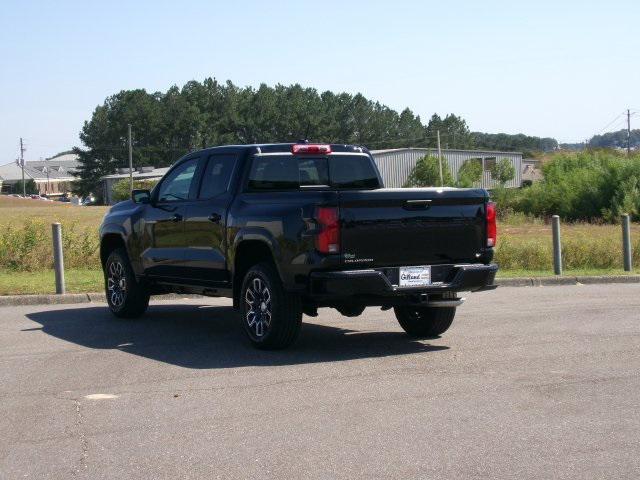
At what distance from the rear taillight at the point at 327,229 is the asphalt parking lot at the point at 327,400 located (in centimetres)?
104

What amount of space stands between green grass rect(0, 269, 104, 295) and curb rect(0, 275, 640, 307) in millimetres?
385

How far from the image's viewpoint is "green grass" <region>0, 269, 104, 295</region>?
15594mm

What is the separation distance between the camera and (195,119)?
122m

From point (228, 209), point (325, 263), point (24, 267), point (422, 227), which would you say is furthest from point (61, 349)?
point (24, 267)

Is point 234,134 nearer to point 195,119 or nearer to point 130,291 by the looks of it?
point 195,119

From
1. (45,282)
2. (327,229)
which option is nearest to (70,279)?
(45,282)

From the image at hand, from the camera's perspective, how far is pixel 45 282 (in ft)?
54.6

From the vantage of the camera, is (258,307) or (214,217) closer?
(258,307)

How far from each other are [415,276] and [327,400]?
234 centimetres

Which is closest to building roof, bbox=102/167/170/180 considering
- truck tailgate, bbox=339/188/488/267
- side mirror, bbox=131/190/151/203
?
side mirror, bbox=131/190/151/203

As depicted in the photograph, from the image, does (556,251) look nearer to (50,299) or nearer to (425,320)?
(425,320)

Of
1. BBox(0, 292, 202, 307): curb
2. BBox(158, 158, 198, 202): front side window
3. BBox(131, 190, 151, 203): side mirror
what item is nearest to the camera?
BBox(158, 158, 198, 202): front side window

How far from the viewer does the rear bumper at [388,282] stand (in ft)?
31.1

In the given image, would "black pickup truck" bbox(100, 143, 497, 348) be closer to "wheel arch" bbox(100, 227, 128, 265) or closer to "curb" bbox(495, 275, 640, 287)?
"wheel arch" bbox(100, 227, 128, 265)
